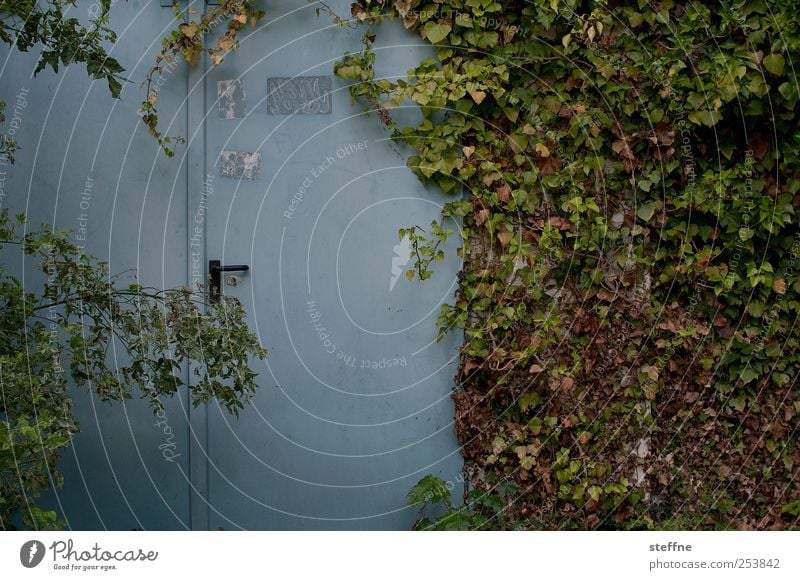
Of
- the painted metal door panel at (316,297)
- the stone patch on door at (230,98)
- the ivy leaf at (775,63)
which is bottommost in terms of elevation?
the painted metal door panel at (316,297)

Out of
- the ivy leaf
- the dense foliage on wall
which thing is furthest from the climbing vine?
the ivy leaf

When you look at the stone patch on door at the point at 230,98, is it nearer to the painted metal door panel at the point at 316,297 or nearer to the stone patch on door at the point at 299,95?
the painted metal door panel at the point at 316,297

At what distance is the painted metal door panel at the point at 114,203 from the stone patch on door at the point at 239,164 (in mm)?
188

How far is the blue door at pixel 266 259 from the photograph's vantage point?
157 inches

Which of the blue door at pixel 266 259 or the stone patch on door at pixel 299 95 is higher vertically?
the stone patch on door at pixel 299 95

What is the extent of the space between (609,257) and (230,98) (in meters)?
1.89

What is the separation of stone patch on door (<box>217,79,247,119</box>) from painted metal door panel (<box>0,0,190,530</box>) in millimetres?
170

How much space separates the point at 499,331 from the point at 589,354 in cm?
43

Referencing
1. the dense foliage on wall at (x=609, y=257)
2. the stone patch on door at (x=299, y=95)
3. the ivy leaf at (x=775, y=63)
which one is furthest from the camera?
the stone patch on door at (x=299, y=95)

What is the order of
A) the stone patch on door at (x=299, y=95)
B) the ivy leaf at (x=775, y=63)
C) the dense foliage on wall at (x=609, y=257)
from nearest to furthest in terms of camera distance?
the ivy leaf at (x=775, y=63) → the dense foliage on wall at (x=609, y=257) → the stone patch on door at (x=299, y=95)

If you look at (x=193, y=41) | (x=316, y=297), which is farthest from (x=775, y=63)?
(x=193, y=41)

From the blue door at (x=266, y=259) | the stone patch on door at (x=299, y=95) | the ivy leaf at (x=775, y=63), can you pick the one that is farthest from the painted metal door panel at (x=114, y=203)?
the ivy leaf at (x=775, y=63)

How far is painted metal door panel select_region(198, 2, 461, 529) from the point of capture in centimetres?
398

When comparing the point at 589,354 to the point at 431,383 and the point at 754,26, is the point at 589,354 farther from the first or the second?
the point at 754,26
